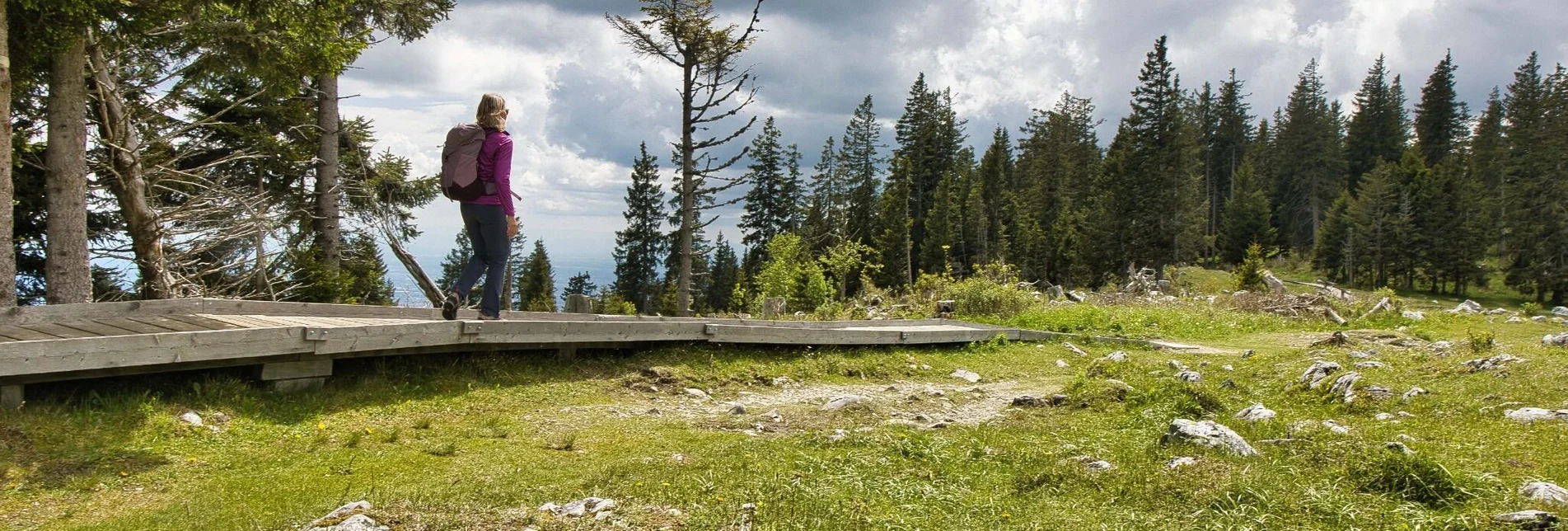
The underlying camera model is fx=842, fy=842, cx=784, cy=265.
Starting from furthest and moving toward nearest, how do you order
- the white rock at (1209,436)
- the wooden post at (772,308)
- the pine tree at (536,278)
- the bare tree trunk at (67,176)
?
the pine tree at (536,278)
the wooden post at (772,308)
the bare tree trunk at (67,176)
the white rock at (1209,436)

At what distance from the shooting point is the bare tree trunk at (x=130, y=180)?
10.8 meters

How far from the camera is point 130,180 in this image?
36.2 ft

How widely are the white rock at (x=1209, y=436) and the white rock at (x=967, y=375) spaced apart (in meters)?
5.07

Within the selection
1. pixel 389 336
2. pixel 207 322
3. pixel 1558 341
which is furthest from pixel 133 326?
pixel 1558 341

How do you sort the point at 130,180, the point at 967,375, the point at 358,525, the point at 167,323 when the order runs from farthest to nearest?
the point at 967,375
the point at 130,180
the point at 167,323
the point at 358,525

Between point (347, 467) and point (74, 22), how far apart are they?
20.9 ft

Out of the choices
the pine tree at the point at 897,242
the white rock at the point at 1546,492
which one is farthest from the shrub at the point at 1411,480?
the pine tree at the point at 897,242

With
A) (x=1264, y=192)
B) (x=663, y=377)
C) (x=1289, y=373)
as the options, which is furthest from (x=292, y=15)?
(x=1264, y=192)

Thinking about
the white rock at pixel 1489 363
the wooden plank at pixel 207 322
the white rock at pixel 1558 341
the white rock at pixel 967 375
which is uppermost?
the wooden plank at pixel 207 322

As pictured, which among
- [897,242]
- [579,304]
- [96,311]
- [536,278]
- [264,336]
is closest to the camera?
[264,336]

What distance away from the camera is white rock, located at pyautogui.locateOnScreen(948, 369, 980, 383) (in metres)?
11.4

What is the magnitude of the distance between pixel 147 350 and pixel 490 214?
110 inches

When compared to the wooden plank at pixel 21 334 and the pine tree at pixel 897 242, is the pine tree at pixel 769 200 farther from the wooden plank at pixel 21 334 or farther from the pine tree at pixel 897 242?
the wooden plank at pixel 21 334

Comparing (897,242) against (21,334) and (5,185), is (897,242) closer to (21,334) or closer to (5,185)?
(5,185)
